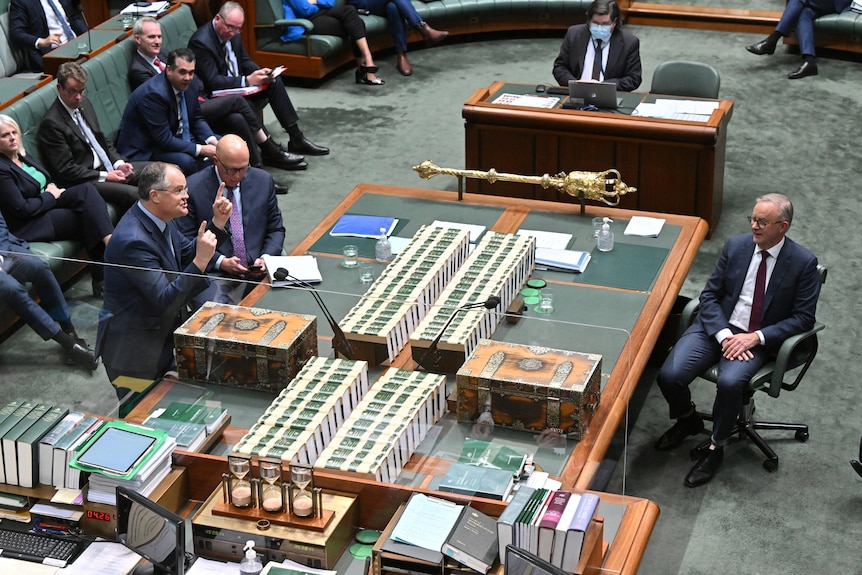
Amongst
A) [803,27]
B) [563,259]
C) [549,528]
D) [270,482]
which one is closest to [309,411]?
[270,482]

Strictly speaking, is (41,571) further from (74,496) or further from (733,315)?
(733,315)

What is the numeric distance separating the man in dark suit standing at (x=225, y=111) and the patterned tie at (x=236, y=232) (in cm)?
229

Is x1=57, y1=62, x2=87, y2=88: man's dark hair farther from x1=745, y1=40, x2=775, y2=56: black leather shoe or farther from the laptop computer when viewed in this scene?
x1=745, y1=40, x2=775, y2=56: black leather shoe

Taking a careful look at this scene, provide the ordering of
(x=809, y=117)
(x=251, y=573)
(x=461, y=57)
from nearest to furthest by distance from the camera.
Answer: (x=251, y=573)
(x=809, y=117)
(x=461, y=57)

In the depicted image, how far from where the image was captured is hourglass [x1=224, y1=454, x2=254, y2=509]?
349 cm

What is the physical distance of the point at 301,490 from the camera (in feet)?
11.4

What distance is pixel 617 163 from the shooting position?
7.11 metres

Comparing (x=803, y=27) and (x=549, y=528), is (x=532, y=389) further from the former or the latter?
(x=803, y=27)

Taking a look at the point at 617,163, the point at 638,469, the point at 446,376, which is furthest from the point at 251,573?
the point at 617,163

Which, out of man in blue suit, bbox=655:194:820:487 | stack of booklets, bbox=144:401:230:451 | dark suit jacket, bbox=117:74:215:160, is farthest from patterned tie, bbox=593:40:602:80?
stack of booklets, bbox=144:401:230:451

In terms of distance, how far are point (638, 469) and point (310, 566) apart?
2.10 m

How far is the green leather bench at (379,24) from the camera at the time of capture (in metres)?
9.68

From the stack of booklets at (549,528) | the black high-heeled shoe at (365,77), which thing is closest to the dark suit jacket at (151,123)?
the black high-heeled shoe at (365,77)

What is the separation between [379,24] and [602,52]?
304 centimetres
